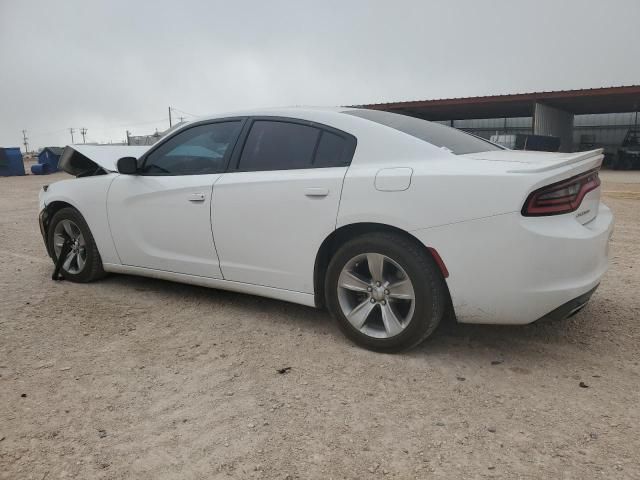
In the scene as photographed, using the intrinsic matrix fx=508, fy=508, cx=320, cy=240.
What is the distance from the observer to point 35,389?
2725mm

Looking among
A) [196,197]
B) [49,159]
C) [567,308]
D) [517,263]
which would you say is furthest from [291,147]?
[49,159]

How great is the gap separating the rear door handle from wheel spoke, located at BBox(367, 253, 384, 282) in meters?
0.46

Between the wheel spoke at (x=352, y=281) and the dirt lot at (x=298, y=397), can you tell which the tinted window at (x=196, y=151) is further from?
the wheel spoke at (x=352, y=281)

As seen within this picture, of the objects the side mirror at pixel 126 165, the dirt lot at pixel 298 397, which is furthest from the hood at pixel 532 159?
the side mirror at pixel 126 165

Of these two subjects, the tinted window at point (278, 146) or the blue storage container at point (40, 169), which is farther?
the blue storage container at point (40, 169)

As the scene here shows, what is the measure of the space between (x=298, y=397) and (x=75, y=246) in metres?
3.09

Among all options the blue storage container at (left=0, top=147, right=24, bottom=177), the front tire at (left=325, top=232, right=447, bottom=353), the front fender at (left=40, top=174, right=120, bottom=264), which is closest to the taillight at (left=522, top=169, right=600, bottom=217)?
the front tire at (left=325, top=232, right=447, bottom=353)

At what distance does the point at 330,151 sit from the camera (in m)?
3.22

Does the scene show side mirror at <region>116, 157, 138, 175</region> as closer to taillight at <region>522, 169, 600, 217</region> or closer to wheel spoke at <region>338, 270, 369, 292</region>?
wheel spoke at <region>338, 270, 369, 292</region>

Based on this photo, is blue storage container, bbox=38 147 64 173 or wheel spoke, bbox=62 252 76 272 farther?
blue storage container, bbox=38 147 64 173

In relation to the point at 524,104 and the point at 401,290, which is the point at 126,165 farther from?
the point at 524,104

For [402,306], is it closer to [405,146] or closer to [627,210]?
[405,146]

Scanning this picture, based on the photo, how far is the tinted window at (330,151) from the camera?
3.16 m

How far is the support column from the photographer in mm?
25250
